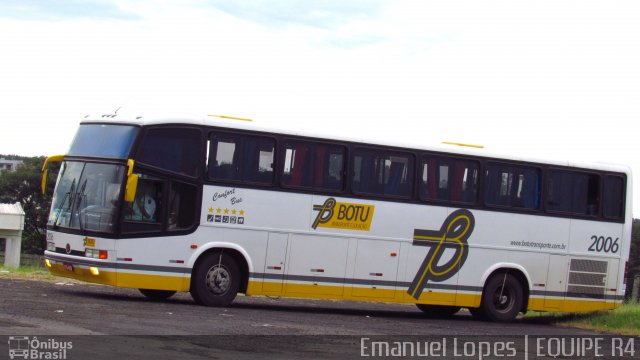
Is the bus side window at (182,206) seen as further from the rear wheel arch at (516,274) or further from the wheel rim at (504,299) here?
the wheel rim at (504,299)

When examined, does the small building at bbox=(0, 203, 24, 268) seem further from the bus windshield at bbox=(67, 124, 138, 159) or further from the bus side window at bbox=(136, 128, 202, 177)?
the bus side window at bbox=(136, 128, 202, 177)

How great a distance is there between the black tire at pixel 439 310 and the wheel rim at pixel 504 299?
1.20m

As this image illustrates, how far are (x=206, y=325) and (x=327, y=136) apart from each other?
5.79 meters

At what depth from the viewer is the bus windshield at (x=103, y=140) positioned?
59.0 ft

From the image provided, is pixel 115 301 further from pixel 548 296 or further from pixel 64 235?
pixel 548 296

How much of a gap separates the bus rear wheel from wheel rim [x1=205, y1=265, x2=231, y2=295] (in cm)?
562

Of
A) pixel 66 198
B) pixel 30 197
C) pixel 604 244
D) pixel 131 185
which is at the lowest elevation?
pixel 66 198

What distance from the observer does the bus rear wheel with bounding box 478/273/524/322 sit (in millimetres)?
21422

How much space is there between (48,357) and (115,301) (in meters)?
7.76

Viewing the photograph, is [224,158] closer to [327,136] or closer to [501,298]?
[327,136]

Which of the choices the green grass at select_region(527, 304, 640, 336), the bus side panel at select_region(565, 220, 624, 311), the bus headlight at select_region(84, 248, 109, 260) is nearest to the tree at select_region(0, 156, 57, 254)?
the green grass at select_region(527, 304, 640, 336)

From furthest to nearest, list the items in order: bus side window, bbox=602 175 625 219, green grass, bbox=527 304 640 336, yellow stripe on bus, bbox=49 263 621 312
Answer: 1. bus side window, bbox=602 175 625 219
2. green grass, bbox=527 304 640 336
3. yellow stripe on bus, bbox=49 263 621 312

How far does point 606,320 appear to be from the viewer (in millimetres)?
21906

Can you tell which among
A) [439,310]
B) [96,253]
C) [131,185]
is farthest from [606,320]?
[96,253]
